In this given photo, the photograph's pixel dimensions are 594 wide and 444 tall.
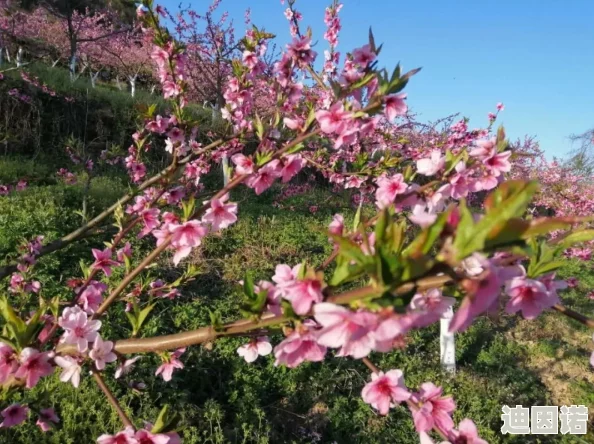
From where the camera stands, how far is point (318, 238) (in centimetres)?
734

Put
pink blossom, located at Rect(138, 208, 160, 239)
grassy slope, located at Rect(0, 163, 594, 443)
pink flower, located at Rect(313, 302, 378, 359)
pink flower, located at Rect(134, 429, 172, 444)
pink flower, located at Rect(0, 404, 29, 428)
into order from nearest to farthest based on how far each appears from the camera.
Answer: pink flower, located at Rect(313, 302, 378, 359), pink flower, located at Rect(134, 429, 172, 444), pink flower, located at Rect(0, 404, 29, 428), pink blossom, located at Rect(138, 208, 160, 239), grassy slope, located at Rect(0, 163, 594, 443)

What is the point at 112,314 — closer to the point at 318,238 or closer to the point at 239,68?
the point at 239,68

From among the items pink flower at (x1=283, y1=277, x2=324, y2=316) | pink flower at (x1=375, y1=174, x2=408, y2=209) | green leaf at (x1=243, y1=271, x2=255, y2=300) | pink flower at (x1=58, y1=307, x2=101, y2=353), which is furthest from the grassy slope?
pink flower at (x1=375, y1=174, x2=408, y2=209)

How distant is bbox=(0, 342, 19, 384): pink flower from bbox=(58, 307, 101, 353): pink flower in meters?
0.11

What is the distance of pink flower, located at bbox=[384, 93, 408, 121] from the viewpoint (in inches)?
44.4

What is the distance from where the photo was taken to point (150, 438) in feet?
3.24

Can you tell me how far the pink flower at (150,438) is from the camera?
0.96m

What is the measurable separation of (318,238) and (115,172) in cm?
455

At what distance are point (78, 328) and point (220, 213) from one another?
502 mm

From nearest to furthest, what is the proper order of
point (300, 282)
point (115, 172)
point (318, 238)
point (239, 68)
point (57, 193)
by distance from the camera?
point (300, 282)
point (239, 68)
point (57, 193)
point (318, 238)
point (115, 172)

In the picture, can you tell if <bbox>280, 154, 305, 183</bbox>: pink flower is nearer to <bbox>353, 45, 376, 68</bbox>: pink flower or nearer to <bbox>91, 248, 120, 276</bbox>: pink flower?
<bbox>353, 45, 376, 68</bbox>: pink flower

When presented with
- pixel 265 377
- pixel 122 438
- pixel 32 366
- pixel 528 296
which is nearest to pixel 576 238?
pixel 528 296

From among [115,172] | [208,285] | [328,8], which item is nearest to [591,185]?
[328,8]

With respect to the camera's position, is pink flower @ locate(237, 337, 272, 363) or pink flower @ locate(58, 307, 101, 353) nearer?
pink flower @ locate(58, 307, 101, 353)
